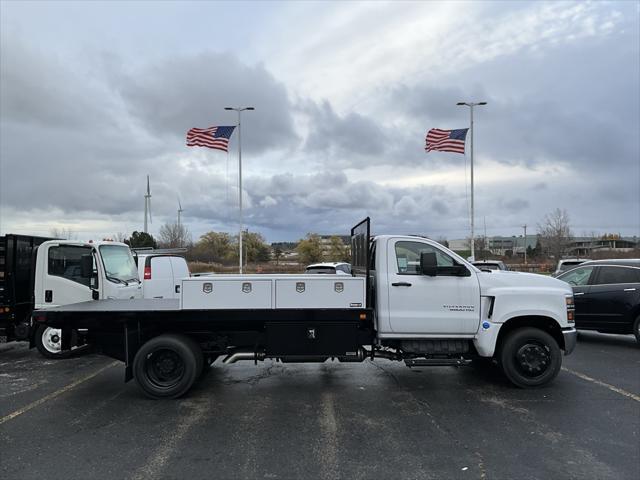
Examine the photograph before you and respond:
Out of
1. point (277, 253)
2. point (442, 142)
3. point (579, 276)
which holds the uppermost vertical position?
point (442, 142)

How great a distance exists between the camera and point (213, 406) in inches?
238

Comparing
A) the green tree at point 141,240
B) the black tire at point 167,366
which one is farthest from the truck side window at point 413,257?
the green tree at point 141,240

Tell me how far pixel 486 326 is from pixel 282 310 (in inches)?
109

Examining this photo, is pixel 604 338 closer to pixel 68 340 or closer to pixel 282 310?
pixel 282 310

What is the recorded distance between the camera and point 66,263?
911 centimetres

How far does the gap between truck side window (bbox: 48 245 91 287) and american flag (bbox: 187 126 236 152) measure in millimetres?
19796

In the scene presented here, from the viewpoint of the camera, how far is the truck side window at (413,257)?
22.1ft

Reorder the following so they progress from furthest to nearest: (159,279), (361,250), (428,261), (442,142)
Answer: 1. (442,142)
2. (159,279)
3. (361,250)
4. (428,261)

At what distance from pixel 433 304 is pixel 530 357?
4.98 ft

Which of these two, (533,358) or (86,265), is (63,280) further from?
(533,358)

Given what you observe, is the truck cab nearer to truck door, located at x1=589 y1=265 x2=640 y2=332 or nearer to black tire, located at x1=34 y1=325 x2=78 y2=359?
black tire, located at x1=34 y1=325 x2=78 y2=359

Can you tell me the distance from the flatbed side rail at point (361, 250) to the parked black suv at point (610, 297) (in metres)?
5.64

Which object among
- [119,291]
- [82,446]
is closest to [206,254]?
[119,291]

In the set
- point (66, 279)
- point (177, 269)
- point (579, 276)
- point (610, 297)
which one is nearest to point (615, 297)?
point (610, 297)
